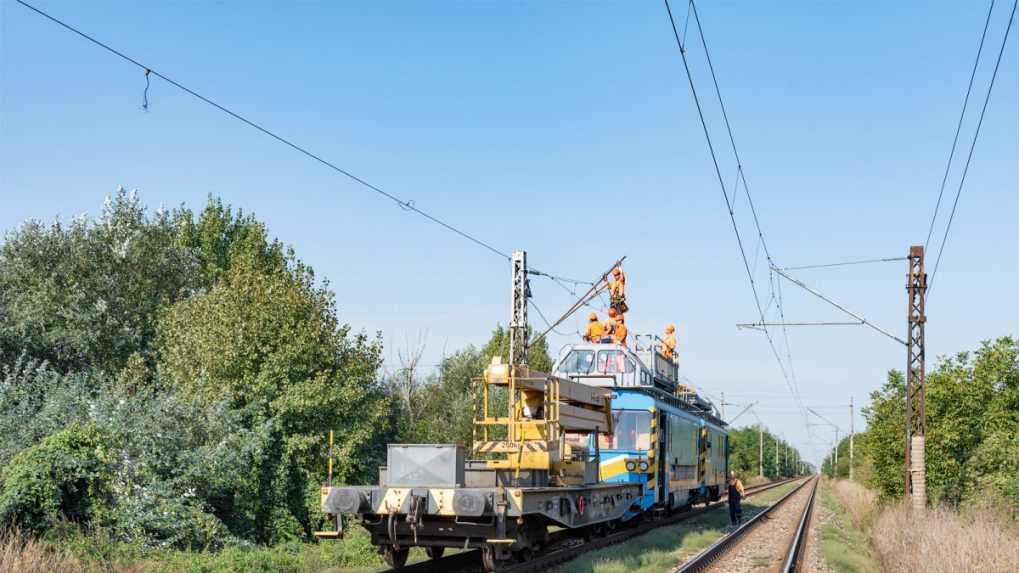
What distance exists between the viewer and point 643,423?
2009 centimetres

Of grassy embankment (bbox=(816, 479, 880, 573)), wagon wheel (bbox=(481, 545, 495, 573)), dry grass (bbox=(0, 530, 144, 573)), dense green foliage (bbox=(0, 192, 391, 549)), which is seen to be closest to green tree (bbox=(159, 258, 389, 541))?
dense green foliage (bbox=(0, 192, 391, 549))

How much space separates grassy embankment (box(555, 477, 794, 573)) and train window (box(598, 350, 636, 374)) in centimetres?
365

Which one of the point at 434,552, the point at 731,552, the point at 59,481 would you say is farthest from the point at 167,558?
the point at 731,552

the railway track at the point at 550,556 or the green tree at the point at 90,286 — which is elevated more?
the green tree at the point at 90,286

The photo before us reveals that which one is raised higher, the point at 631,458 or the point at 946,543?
the point at 631,458

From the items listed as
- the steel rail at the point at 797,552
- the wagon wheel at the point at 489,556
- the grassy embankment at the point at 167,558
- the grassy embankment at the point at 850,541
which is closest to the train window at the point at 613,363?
the steel rail at the point at 797,552

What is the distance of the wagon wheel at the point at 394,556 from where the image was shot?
43.9ft

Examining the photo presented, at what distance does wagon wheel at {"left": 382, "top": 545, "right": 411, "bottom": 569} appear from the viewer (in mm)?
13375

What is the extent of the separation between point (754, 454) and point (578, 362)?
93.1m

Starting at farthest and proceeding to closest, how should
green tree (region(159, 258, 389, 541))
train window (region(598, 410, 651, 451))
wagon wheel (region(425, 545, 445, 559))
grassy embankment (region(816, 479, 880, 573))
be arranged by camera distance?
green tree (region(159, 258, 389, 541)), train window (region(598, 410, 651, 451)), grassy embankment (region(816, 479, 880, 573)), wagon wheel (region(425, 545, 445, 559))

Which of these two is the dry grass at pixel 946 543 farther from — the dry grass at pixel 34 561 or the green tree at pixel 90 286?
the green tree at pixel 90 286

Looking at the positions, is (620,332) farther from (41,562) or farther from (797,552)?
(41,562)

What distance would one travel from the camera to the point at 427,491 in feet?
40.5

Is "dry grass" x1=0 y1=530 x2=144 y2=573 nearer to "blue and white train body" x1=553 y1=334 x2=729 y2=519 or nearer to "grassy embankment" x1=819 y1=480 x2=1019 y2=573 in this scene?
"blue and white train body" x1=553 y1=334 x2=729 y2=519
